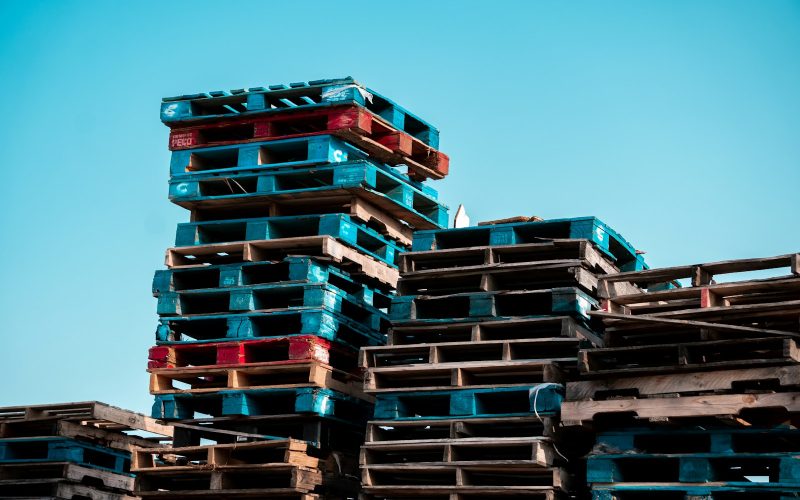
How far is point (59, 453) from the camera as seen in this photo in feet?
Answer: 47.1

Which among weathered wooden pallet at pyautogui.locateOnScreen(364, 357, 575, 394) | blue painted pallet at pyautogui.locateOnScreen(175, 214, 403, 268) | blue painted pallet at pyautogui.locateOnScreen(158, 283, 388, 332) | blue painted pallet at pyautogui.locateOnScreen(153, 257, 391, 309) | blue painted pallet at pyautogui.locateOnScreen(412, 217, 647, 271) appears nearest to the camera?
weathered wooden pallet at pyautogui.locateOnScreen(364, 357, 575, 394)

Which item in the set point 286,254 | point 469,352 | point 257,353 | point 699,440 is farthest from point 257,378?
point 699,440

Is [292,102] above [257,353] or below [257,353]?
above

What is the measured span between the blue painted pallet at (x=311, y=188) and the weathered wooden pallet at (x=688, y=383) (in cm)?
349

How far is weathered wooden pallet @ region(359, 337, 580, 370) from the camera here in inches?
454

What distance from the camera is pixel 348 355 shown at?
13031 mm

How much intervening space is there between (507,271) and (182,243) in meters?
3.84

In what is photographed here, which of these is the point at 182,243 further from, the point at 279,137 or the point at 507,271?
the point at 507,271

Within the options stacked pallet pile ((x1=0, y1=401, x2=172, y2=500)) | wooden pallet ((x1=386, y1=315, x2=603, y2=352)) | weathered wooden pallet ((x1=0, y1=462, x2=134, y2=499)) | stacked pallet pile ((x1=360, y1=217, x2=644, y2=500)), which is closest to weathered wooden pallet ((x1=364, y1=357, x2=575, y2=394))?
stacked pallet pile ((x1=360, y1=217, x2=644, y2=500))

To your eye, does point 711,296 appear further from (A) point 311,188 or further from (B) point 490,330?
(A) point 311,188

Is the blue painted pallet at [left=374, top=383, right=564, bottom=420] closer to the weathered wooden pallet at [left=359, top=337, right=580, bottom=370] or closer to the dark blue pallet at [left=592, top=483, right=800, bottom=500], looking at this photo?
the weathered wooden pallet at [left=359, top=337, right=580, bottom=370]

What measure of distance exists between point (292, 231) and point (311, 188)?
0.64 metres

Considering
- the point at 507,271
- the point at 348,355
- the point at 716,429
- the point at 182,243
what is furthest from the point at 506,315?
the point at 182,243

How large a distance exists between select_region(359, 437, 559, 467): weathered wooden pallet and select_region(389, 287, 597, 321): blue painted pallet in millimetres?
1265
